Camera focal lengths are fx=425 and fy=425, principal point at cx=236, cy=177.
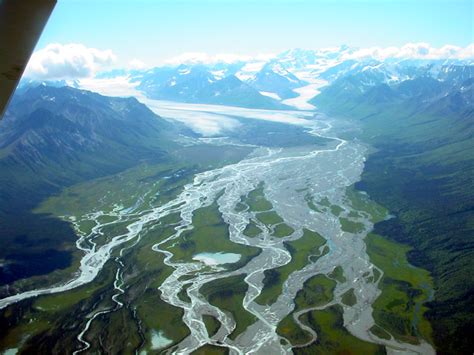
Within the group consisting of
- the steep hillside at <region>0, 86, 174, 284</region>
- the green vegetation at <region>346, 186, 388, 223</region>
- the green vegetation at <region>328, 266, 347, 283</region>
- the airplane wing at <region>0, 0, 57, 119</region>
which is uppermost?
the airplane wing at <region>0, 0, 57, 119</region>

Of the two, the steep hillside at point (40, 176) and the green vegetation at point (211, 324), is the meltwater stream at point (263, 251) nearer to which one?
the green vegetation at point (211, 324)

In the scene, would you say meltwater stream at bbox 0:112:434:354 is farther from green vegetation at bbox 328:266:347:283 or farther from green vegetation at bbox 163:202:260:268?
green vegetation at bbox 163:202:260:268

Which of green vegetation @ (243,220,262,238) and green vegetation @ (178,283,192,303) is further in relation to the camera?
green vegetation @ (243,220,262,238)

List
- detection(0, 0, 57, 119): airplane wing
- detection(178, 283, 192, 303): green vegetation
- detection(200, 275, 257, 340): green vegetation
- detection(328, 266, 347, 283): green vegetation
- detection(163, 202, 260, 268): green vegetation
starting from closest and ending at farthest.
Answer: detection(0, 0, 57, 119): airplane wing, detection(200, 275, 257, 340): green vegetation, detection(178, 283, 192, 303): green vegetation, detection(328, 266, 347, 283): green vegetation, detection(163, 202, 260, 268): green vegetation

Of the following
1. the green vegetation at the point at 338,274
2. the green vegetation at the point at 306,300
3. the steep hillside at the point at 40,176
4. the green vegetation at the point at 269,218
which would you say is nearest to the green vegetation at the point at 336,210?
the green vegetation at the point at 269,218

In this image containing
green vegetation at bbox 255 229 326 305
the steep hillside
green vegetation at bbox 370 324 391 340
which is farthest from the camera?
the steep hillside

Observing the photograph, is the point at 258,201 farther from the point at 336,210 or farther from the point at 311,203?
the point at 336,210

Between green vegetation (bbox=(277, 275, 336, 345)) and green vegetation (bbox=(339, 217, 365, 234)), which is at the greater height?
green vegetation (bbox=(277, 275, 336, 345))

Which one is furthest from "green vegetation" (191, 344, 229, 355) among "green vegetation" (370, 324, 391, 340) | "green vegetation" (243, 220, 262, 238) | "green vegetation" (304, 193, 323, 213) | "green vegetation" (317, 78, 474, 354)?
"green vegetation" (304, 193, 323, 213)
